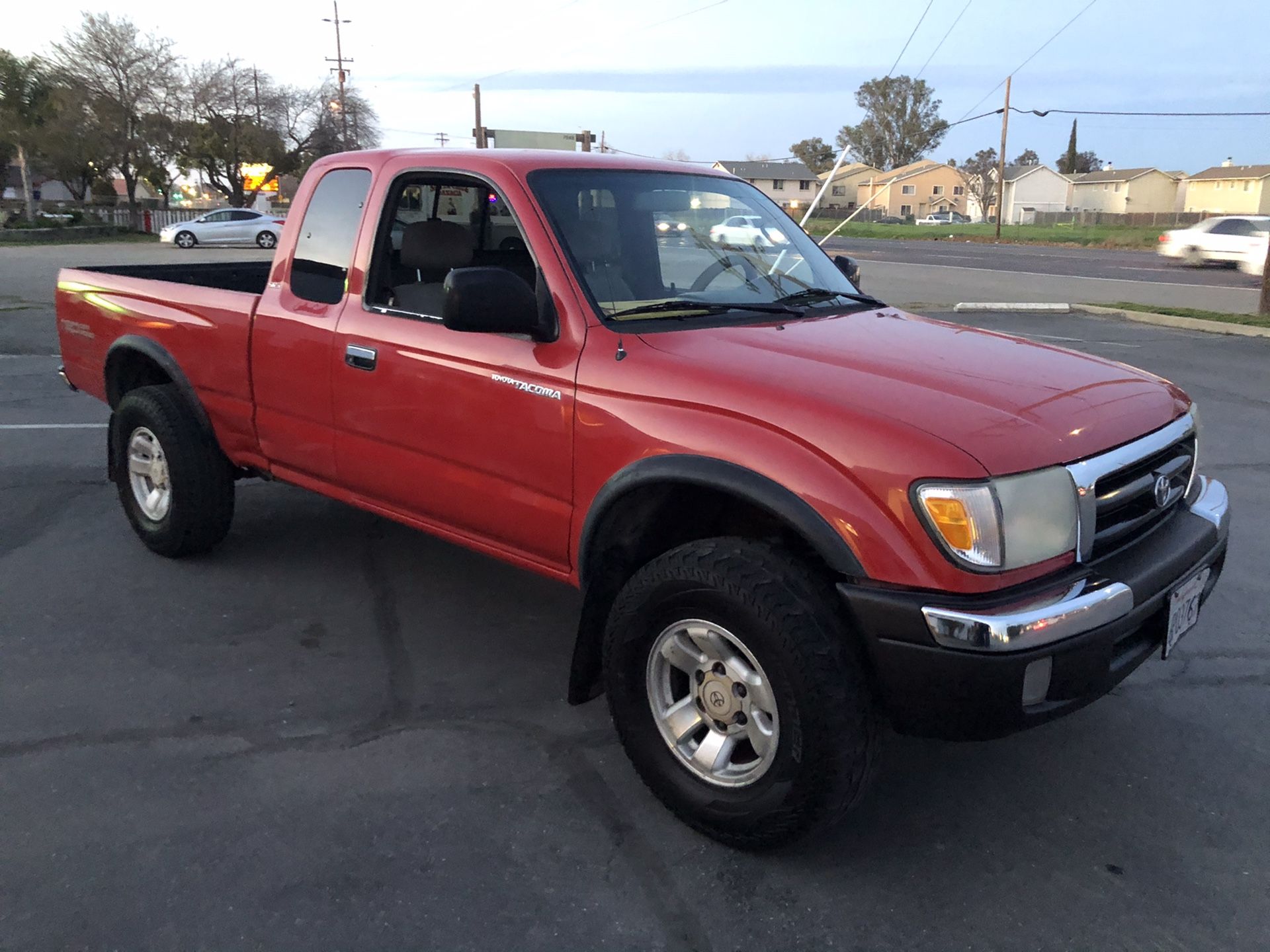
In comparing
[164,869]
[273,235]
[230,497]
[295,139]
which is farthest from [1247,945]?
[295,139]

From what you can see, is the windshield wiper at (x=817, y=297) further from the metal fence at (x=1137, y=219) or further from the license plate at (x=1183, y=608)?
the metal fence at (x=1137, y=219)

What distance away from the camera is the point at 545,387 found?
3.28 metres

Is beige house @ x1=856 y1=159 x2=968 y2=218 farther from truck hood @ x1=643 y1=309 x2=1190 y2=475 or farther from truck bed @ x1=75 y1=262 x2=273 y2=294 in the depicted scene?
truck hood @ x1=643 y1=309 x2=1190 y2=475

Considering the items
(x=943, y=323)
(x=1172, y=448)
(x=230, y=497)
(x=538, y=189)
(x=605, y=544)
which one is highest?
(x=538, y=189)

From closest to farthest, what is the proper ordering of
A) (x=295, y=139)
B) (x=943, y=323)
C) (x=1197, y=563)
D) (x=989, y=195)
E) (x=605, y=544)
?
(x=1197, y=563) < (x=605, y=544) < (x=943, y=323) < (x=295, y=139) < (x=989, y=195)

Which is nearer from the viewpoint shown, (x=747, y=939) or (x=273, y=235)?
(x=747, y=939)

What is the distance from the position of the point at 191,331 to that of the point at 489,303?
7.34 feet

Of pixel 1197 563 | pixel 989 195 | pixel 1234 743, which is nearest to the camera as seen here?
pixel 1197 563

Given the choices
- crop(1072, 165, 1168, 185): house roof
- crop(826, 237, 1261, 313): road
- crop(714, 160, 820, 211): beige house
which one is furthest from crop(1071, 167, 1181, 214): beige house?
crop(826, 237, 1261, 313): road

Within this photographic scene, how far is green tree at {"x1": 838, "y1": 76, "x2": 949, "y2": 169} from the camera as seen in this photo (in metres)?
91.1

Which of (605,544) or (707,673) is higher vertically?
(605,544)

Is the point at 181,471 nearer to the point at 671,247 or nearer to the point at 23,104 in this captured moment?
the point at 671,247

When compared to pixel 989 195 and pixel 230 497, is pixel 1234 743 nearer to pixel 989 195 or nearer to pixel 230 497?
pixel 230 497

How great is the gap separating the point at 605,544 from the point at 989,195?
10719cm
